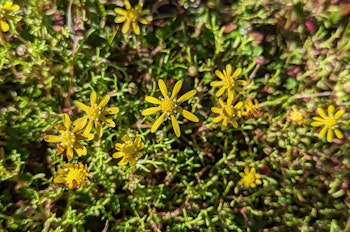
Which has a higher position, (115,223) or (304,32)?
(304,32)

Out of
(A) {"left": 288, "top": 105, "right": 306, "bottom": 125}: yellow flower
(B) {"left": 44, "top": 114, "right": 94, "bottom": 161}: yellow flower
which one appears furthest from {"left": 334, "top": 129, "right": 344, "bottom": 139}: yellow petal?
(B) {"left": 44, "top": 114, "right": 94, "bottom": 161}: yellow flower

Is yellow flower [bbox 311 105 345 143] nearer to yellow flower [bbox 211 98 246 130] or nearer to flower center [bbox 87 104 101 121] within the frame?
yellow flower [bbox 211 98 246 130]

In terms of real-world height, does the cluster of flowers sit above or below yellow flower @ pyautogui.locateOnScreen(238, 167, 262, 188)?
above

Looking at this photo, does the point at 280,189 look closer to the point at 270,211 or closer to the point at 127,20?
the point at 270,211

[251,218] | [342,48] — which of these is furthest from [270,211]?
[342,48]

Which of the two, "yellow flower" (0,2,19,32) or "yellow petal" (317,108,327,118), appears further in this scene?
"yellow petal" (317,108,327,118)

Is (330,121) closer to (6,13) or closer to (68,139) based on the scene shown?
(68,139)
